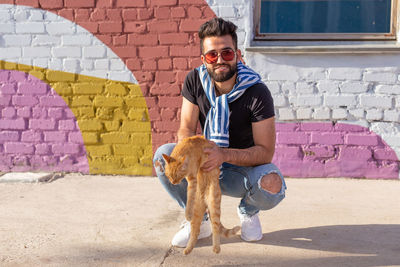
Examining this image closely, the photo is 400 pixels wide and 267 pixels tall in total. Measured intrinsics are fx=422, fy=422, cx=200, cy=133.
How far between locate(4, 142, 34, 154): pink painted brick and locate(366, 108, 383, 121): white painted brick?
11.1 feet

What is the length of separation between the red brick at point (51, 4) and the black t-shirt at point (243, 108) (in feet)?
7.54

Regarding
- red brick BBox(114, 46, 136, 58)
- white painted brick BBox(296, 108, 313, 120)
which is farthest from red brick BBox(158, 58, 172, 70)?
white painted brick BBox(296, 108, 313, 120)

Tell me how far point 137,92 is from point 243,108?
200cm

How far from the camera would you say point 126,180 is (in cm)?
412

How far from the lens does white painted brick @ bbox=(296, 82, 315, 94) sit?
402 centimetres

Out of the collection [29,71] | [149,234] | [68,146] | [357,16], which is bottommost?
[149,234]

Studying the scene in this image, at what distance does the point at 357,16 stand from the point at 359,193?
1697 millimetres

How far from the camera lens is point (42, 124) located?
4.34 m

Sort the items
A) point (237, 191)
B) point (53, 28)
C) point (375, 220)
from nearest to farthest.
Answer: point (237, 191), point (375, 220), point (53, 28)

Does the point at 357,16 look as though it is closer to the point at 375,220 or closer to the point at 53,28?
the point at 375,220

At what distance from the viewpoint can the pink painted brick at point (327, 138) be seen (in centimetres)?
401

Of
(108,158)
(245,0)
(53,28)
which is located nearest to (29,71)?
(53,28)

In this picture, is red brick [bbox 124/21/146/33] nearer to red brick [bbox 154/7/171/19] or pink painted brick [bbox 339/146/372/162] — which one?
red brick [bbox 154/7/171/19]

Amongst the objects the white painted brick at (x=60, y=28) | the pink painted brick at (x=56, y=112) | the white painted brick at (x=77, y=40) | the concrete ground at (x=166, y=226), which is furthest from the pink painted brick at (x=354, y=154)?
the white painted brick at (x=60, y=28)
